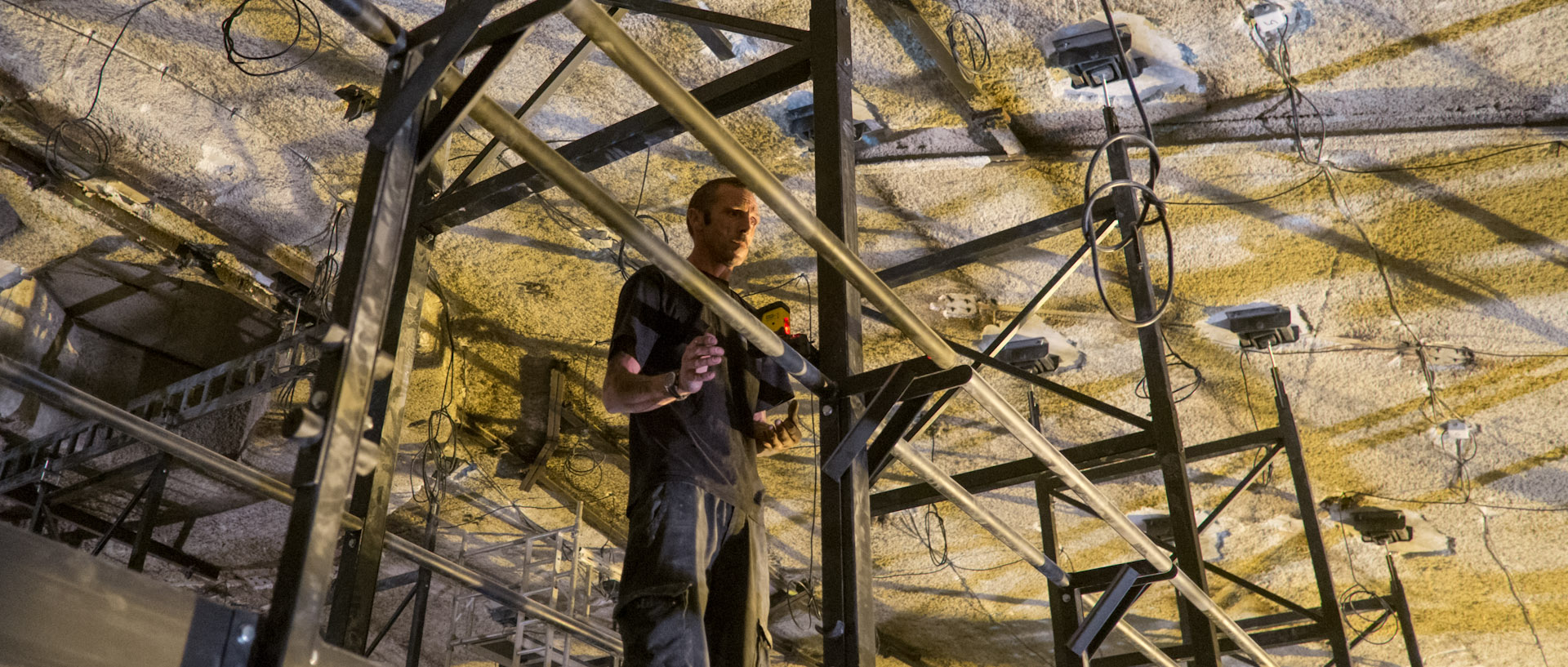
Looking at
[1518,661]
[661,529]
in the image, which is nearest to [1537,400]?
[1518,661]

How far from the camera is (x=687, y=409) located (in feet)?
7.29

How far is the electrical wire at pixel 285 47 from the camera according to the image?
4250 mm

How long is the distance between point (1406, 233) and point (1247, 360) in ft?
3.60

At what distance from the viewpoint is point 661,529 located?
209cm

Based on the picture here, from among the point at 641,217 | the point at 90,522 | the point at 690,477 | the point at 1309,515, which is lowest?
the point at 690,477

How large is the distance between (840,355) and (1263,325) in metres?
3.64

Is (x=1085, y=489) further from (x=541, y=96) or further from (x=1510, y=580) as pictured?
(x=1510, y=580)

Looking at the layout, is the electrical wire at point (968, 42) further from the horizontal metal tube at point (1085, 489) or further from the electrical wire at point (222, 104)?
the electrical wire at point (222, 104)

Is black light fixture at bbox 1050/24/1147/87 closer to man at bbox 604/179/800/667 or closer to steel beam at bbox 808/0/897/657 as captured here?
steel beam at bbox 808/0/897/657

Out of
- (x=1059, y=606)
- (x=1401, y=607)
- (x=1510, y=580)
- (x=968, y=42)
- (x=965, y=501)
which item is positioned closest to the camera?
(x=965, y=501)

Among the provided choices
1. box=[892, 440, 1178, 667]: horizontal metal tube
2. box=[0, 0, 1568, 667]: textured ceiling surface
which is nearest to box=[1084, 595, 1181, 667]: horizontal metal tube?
box=[892, 440, 1178, 667]: horizontal metal tube

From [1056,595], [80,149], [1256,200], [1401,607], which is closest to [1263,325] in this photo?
[1256,200]

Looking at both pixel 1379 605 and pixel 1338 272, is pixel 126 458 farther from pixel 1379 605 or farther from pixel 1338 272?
pixel 1379 605

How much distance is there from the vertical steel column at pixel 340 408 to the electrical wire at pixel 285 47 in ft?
11.3
